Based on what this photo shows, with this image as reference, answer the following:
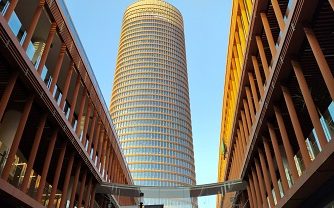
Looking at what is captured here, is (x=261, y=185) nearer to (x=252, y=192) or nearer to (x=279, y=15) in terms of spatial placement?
(x=252, y=192)

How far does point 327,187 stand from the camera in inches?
712

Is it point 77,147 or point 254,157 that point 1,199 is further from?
point 254,157

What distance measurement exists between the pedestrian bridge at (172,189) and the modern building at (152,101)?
116263mm

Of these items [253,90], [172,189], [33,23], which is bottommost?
[172,189]

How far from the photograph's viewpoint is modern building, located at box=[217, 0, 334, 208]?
17281 millimetres

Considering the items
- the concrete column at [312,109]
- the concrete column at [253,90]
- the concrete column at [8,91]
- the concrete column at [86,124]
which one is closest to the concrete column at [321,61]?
the concrete column at [312,109]

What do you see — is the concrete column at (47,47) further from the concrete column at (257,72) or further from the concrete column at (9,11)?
the concrete column at (257,72)

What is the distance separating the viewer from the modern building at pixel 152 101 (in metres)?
158

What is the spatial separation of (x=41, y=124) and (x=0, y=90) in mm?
3578

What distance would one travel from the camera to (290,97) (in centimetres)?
2108

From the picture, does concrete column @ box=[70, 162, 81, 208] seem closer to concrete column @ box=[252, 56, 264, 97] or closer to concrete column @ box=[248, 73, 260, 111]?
concrete column @ box=[248, 73, 260, 111]

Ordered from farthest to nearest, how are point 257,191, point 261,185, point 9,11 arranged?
point 257,191
point 261,185
point 9,11

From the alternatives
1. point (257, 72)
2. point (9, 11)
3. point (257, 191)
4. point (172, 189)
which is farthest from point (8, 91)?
point (257, 191)

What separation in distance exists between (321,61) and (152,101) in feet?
506
